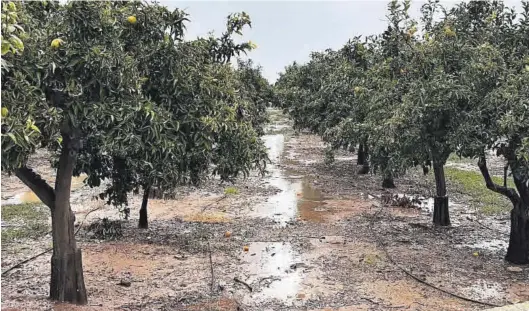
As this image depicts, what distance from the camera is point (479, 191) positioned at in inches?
676

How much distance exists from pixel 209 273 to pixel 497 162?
1962cm

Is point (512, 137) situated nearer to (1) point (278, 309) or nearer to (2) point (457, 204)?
(1) point (278, 309)

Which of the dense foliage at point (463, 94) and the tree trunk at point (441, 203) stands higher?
the dense foliage at point (463, 94)

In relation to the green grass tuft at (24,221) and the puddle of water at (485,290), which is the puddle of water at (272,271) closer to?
the puddle of water at (485,290)

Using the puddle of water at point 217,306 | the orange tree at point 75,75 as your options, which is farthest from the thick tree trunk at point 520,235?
the orange tree at point 75,75

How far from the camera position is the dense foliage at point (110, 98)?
16.7 ft

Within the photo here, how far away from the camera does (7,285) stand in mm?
8312

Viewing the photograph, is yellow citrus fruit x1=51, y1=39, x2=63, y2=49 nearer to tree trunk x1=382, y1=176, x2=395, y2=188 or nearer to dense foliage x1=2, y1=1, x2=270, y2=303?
dense foliage x1=2, y1=1, x2=270, y2=303

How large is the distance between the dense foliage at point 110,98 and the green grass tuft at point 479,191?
935 cm

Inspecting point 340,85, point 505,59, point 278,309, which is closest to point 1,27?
point 278,309

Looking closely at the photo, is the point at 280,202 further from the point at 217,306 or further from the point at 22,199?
the point at 217,306

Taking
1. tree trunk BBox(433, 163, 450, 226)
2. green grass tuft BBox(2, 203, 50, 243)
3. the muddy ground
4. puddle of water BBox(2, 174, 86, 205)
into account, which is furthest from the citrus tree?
puddle of water BBox(2, 174, 86, 205)

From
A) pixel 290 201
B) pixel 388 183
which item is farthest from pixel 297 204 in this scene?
pixel 388 183

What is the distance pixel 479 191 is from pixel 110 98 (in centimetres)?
1488
